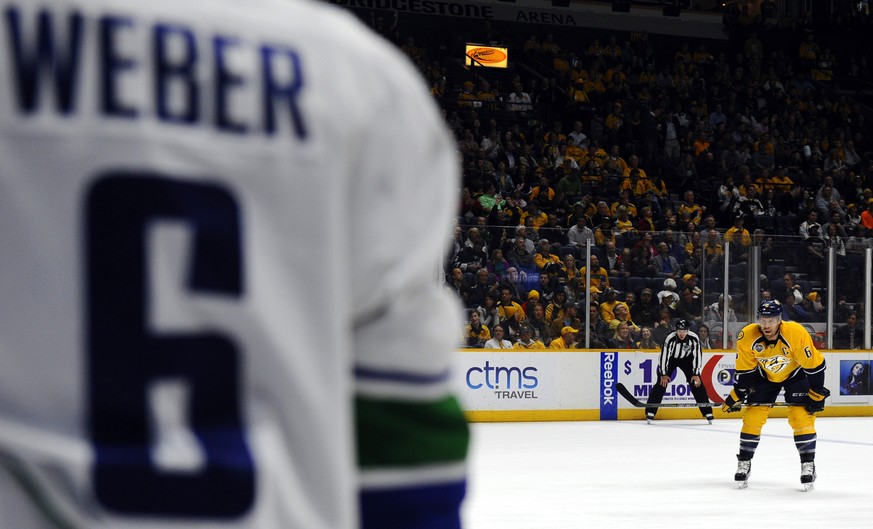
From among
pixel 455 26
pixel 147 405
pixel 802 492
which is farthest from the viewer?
pixel 455 26

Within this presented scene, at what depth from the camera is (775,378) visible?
10.3 metres

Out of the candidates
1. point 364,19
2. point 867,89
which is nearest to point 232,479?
point 364,19

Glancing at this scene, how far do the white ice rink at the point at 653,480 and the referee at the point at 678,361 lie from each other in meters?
1.09

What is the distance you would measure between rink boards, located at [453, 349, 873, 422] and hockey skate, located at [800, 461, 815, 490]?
559 cm

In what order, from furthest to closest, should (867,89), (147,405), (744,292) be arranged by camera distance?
(867,89) < (744,292) < (147,405)

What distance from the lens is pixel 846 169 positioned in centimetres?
2370

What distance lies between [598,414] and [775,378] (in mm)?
6046

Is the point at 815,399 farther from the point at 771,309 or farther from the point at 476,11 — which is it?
the point at 476,11

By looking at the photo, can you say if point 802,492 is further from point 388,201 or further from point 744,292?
point 388,201

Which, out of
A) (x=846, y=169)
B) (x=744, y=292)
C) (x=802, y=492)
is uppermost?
(x=846, y=169)

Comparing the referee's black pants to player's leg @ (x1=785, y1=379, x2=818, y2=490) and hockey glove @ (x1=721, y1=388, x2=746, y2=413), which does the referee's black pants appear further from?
player's leg @ (x1=785, y1=379, x2=818, y2=490)

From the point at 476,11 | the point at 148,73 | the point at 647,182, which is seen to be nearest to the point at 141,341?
the point at 148,73

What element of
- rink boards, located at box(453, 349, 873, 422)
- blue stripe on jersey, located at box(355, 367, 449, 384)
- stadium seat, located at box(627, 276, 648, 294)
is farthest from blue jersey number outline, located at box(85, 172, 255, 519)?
stadium seat, located at box(627, 276, 648, 294)

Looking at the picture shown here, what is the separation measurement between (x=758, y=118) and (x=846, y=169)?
80.0 inches
